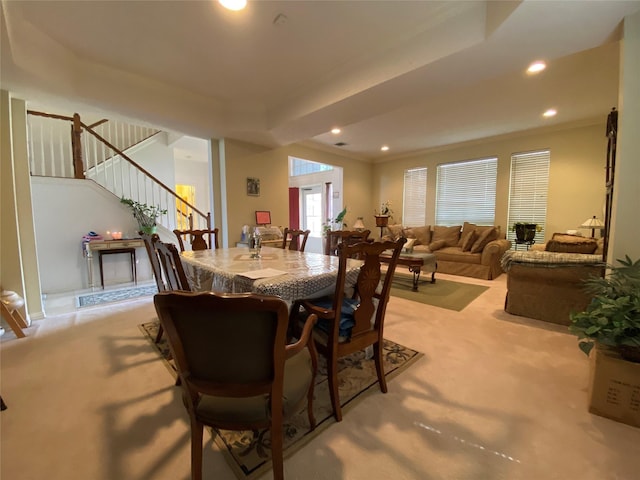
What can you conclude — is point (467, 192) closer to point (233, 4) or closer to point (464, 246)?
point (464, 246)

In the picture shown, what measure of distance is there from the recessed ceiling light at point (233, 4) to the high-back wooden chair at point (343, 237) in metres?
1.86

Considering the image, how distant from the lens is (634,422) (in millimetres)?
1394

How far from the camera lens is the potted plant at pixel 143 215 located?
14.2ft

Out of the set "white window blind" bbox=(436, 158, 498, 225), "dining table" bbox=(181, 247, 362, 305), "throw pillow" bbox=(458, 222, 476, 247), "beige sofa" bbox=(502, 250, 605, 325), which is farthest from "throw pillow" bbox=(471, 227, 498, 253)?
"dining table" bbox=(181, 247, 362, 305)

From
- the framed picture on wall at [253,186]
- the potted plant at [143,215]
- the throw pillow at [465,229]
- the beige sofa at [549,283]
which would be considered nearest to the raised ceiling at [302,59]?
the framed picture on wall at [253,186]

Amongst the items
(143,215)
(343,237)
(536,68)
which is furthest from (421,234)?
(143,215)

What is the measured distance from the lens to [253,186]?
4.49 m

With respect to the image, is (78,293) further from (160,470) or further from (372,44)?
(372,44)

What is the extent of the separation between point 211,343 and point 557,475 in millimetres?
1566

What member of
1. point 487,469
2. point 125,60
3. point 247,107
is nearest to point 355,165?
point 247,107

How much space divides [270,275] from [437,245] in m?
4.68

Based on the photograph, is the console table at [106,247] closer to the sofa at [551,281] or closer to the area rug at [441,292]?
the area rug at [441,292]

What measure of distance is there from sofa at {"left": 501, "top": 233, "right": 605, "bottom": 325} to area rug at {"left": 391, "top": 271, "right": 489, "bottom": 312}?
548mm

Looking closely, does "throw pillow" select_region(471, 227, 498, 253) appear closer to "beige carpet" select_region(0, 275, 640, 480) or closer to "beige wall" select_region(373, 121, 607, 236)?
"beige wall" select_region(373, 121, 607, 236)
